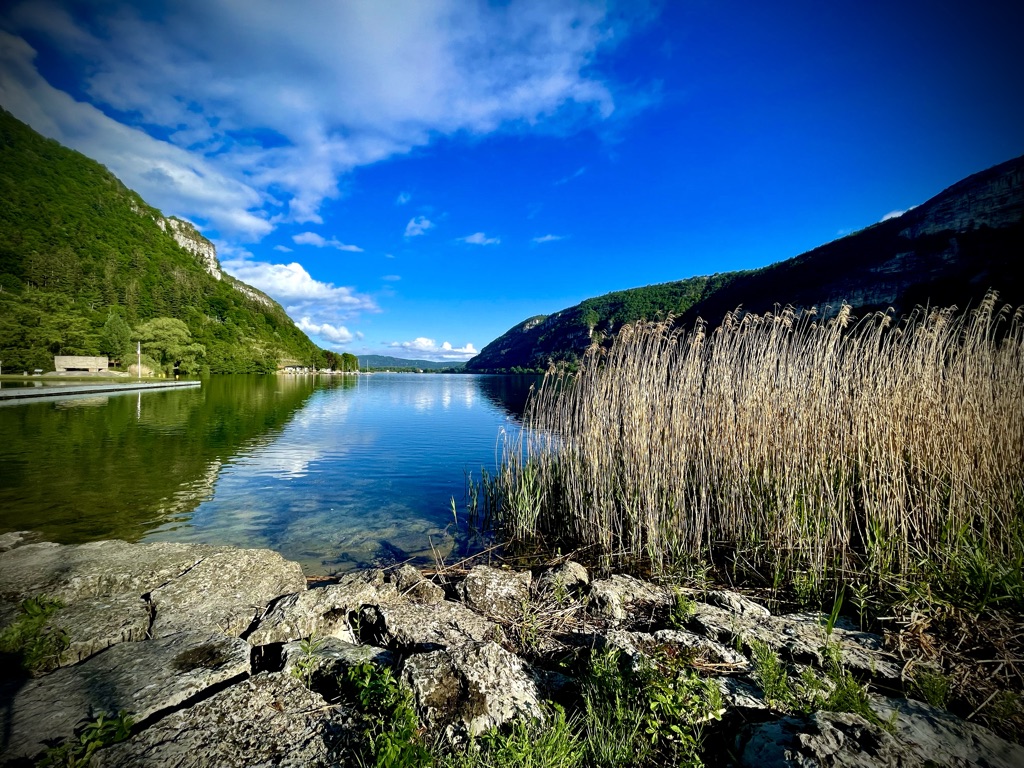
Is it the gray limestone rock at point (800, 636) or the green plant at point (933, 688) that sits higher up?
the green plant at point (933, 688)

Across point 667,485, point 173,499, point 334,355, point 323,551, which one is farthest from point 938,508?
point 334,355

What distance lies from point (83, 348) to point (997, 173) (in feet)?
348

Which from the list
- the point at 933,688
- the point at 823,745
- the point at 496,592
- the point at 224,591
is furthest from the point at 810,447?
the point at 224,591

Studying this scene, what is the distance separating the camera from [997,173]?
159 feet

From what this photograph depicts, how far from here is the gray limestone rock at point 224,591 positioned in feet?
12.3

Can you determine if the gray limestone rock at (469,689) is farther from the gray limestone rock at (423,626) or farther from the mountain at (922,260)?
the mountain at (922,260)

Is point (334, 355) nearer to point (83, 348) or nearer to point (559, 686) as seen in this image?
point (83, 348)

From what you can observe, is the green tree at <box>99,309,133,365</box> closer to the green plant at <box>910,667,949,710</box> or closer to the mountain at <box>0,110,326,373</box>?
the mountain at <box>0,110,326,373</box>

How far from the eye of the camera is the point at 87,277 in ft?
244

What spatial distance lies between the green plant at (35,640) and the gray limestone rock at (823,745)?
178 inches

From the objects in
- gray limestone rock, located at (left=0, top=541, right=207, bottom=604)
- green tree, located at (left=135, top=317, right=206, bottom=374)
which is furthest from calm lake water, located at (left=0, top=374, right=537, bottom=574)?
green tree, located at (left=135, top=317, right=206, bottom=374)

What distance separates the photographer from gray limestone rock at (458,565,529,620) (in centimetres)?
432

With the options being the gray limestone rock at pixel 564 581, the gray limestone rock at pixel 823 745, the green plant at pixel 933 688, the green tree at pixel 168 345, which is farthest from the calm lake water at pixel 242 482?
the green tree at pixel 168 345

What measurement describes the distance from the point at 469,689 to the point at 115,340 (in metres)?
68.9
